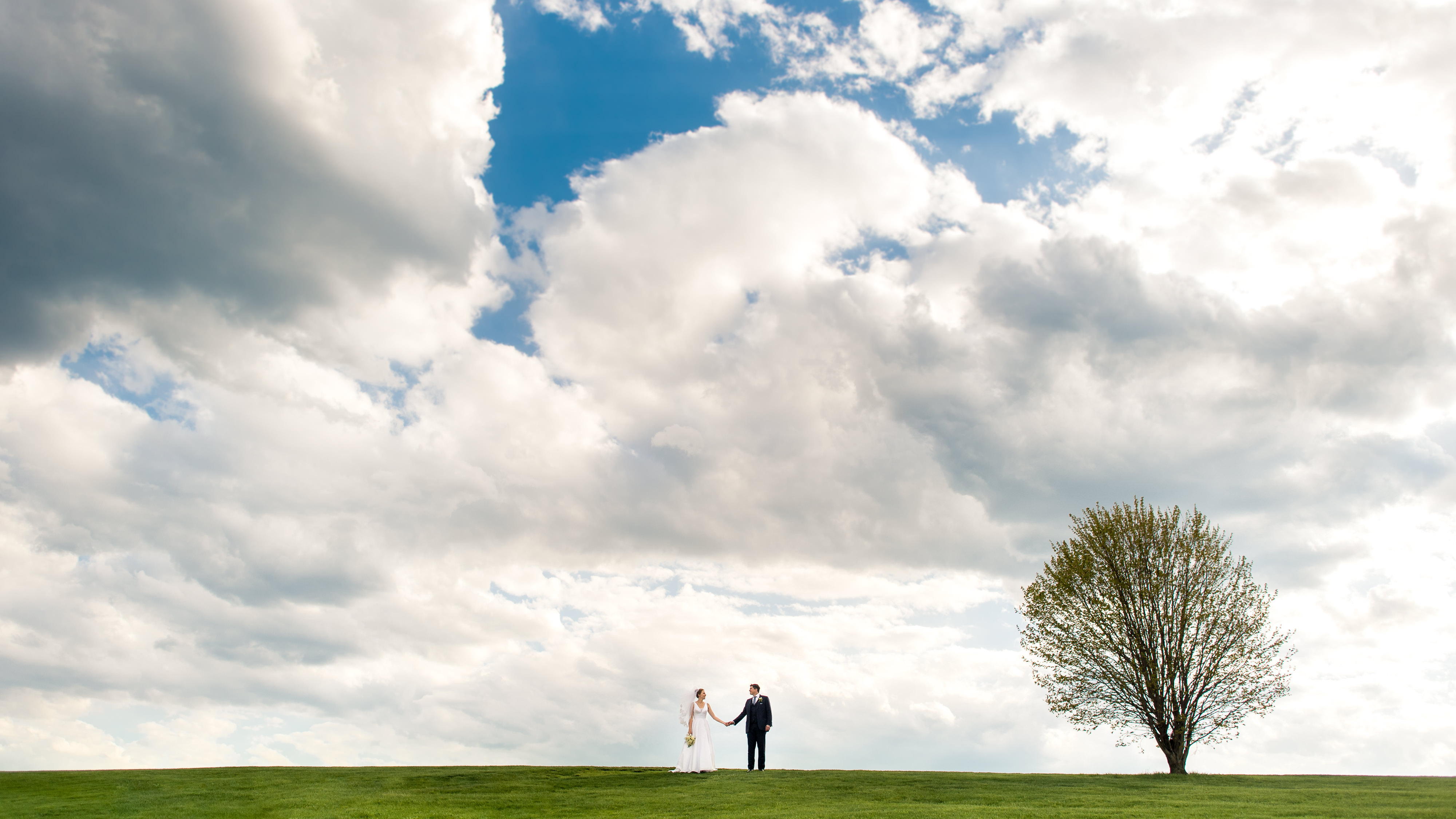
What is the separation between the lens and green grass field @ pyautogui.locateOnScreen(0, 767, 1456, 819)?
20.6m

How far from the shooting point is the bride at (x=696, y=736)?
94.5ft

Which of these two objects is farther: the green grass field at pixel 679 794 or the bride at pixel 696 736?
the bride at pixel 696 736

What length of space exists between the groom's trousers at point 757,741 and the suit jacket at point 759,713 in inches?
1.0

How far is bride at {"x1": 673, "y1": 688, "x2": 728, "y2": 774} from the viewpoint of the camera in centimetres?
2880

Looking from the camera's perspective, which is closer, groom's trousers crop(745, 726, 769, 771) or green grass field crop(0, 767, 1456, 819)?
green grass field crop(0, 767, 1456, 819)

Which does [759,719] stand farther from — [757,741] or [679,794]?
[679,794]

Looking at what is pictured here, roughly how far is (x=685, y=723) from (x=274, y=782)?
39.9 feet

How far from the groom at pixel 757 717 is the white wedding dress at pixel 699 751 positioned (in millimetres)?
1573

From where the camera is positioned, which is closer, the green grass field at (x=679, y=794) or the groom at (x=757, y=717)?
the green grass field at (x=679, y=794)

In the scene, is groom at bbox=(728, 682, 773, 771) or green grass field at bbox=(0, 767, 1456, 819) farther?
groom at bbox=(728, 682, 773, 771)

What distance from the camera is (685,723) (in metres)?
29.0

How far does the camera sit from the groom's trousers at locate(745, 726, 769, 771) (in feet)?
99.5

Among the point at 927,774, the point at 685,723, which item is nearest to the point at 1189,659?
the point at 927,774

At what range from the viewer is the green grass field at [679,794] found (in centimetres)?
2064
